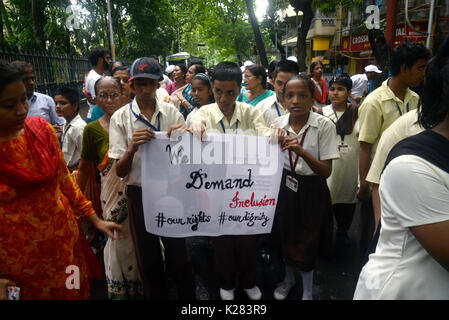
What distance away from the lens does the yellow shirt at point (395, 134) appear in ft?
6.21

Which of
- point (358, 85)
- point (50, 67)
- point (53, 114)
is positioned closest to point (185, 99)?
point (53, 114)

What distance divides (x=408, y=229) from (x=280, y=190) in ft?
5.32

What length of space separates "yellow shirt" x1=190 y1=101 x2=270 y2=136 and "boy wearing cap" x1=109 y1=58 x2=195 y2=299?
0.65 feet

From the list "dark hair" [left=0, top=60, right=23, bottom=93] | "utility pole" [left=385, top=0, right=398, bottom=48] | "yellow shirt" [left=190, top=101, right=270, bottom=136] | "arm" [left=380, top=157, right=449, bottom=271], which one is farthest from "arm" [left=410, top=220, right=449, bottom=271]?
"utility pole" [left=385, top=0, right=398, bottom=48]

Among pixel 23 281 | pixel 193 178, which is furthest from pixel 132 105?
pixel 23 281

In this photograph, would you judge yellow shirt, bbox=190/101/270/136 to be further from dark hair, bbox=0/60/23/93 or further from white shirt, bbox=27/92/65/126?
white shirt, bbox=27/92/65/126

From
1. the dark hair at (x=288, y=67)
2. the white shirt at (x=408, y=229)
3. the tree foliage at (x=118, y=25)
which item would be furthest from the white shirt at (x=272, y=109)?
the tree foliage at (x=118, y=25)

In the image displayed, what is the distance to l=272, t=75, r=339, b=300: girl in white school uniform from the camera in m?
2.54

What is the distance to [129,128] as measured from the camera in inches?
89.9

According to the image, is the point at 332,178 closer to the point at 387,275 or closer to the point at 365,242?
the point at 365,242

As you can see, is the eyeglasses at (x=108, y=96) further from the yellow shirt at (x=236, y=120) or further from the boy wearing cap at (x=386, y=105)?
the boy wearing cap at (x=386, y=105)

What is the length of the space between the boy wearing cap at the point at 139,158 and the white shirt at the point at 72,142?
3.50 feet
